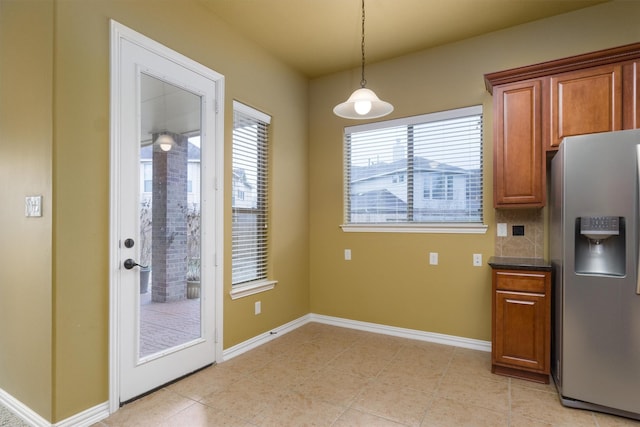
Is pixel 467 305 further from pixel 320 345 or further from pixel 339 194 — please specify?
pixel 339 194

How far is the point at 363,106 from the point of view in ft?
8.01

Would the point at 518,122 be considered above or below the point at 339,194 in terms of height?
above

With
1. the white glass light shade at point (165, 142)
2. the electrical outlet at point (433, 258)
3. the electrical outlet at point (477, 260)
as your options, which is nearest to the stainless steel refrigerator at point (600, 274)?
the electrical outlet at point (477, 260)

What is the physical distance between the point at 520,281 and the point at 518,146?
1112mm

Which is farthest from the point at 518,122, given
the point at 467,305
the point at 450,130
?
the point at 467,305

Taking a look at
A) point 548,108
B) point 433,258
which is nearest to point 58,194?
point 433,258

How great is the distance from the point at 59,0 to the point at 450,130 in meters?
3.26

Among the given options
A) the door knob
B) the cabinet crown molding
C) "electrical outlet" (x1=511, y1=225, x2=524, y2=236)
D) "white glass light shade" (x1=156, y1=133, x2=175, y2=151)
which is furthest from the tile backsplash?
the door knob

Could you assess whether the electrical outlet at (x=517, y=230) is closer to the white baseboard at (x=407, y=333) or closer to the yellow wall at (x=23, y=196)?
the white baseboard at (x=407, y=333)

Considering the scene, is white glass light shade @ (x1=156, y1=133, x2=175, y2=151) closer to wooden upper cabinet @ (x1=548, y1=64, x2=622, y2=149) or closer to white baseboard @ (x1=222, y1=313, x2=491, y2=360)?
white baseboard @ (x1=222, y1=313, x2=491, y2=360)

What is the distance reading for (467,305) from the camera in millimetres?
3422

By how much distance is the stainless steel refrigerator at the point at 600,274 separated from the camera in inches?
85.4

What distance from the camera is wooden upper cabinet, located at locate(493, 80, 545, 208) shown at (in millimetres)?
2842

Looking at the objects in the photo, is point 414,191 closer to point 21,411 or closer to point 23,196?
point 23,196
